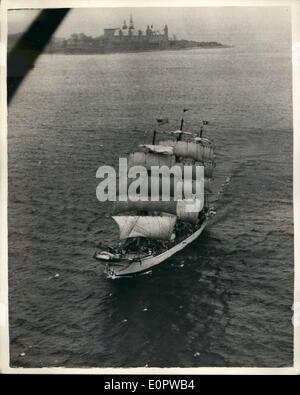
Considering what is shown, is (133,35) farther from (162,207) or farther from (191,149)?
(191,149)

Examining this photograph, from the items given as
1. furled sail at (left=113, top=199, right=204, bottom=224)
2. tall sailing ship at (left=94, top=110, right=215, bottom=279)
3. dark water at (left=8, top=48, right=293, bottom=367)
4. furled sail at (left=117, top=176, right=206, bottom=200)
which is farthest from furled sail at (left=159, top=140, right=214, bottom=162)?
furled sail at (left=117, top=176, right=206, bottom=200)

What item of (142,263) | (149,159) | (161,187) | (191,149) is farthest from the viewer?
(191,149)

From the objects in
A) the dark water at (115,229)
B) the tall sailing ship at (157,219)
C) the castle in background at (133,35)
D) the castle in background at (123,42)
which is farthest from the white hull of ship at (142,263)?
the castle in background at (133,35)

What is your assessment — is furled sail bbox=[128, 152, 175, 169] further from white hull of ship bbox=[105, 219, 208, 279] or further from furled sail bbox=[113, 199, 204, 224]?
white hull of ship bbox=[105, 219, 208, 279]

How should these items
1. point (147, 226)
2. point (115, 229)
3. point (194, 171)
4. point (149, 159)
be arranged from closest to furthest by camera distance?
point (149, 159) < point (194, 171) < point (115, 229) < point (147, 226)

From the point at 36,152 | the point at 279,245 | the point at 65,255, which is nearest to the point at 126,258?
the point at 65,255

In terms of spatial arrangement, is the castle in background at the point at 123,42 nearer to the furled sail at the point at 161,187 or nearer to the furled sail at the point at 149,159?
the furled sail at the point at 149,159

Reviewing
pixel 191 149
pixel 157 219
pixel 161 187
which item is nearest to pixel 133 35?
pixel 161 187

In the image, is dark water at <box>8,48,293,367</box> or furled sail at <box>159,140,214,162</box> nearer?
dark water at <box>8,48,293,367</box>
